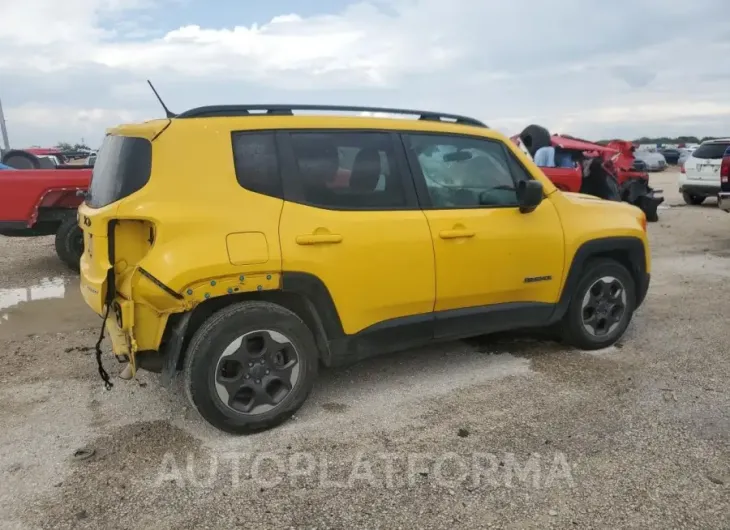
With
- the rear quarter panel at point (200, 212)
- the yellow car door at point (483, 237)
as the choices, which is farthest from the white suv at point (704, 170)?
the rear quarter panel at point (200, 212)

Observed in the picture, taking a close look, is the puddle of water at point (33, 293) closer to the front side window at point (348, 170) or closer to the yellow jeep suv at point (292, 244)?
the yellow jeep suv at point (292, 244)

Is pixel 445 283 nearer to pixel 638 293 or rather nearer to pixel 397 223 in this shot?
pixel 397 223

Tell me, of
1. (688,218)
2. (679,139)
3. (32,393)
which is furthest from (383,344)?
(679,139)

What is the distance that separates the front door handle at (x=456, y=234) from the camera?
3923 millimetres

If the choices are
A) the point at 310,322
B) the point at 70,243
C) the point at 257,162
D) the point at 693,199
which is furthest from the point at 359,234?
the point at 693,199

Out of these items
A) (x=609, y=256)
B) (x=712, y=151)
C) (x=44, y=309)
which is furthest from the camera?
(x=712, y=151)

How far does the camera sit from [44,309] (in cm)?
640

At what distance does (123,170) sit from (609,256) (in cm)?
362

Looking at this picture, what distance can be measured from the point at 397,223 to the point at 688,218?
1130cm

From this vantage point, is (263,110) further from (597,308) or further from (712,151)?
(712,151)

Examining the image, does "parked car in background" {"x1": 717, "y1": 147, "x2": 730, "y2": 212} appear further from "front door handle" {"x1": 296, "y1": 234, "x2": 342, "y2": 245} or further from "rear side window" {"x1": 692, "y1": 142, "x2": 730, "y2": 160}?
"front door handle" {"x1": 296, "y1": 234, "x2": 342, "y2": 245}

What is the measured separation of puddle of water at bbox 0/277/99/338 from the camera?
18.8 feet

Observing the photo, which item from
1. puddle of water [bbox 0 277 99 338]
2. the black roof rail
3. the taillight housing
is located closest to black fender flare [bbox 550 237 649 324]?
the black roof rail

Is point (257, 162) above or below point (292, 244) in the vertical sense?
above
